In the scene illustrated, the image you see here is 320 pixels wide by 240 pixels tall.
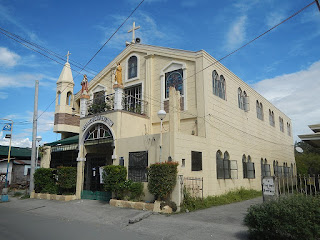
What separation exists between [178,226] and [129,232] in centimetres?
160

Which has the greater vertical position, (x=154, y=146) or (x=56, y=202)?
(x=154, y=146)

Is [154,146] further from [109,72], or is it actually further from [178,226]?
[109,72]

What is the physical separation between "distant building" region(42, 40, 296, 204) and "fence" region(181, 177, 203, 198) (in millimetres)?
52

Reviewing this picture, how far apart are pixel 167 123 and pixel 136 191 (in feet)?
15.9

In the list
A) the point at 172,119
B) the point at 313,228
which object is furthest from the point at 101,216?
the point at 313,228

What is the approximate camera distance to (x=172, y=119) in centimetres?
1247

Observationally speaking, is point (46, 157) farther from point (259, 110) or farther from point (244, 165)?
point (259, 110)

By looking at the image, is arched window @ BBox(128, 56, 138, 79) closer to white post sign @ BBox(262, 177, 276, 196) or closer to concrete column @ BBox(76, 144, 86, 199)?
concrete column @ BBox(76, 144, 86, 199)

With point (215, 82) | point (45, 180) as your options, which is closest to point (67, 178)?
point (45, 180)

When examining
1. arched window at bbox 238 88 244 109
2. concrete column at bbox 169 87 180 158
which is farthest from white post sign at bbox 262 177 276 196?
arched window at bbox 238 88 244 109

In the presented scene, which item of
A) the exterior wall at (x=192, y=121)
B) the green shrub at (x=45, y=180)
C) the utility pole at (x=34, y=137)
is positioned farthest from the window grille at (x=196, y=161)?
the utility pole at (x=34, y=137)

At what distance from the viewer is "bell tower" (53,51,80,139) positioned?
69.2 ft

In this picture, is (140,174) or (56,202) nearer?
(140,174)

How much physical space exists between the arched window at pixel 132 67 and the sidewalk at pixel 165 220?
8978 millimetres
